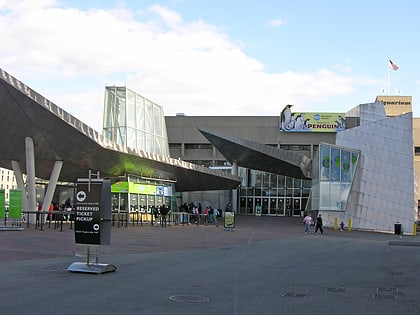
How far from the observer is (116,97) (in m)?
48.9

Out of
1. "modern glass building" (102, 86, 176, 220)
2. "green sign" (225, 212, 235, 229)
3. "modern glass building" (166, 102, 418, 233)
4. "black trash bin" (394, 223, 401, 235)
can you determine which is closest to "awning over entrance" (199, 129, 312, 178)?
"modern glass building" (166, 102, 418, 233)

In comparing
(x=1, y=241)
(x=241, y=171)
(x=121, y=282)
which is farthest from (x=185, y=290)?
(x=241, y=171)

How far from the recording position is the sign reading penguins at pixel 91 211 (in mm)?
11805

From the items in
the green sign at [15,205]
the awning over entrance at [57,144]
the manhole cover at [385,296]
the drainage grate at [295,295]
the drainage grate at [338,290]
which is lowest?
the drainage grate at [338,290]

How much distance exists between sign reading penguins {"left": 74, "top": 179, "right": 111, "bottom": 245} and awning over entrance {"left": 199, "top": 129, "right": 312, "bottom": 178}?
113 ft

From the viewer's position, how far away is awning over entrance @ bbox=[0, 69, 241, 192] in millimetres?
26328

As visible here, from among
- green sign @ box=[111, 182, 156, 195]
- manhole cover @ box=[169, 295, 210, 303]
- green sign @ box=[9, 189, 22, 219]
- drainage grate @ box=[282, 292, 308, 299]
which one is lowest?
drainage grate @ box=[282, 292, 308, 299]

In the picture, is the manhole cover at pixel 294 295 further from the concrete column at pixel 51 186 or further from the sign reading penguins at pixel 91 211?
the concrete column at pixel 51 186

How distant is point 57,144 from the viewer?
30656 mm

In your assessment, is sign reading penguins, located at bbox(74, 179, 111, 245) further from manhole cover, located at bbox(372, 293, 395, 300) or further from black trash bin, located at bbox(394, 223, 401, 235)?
black trash bin, located at bbox(394, 223, 401, 235)

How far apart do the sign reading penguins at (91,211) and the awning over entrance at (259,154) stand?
113 feet

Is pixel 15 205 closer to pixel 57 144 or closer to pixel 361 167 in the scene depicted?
pixel 57 144

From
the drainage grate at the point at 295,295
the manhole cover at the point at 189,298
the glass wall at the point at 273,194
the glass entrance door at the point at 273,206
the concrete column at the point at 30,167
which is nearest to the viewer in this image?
the manhole cover at the point at 189,298

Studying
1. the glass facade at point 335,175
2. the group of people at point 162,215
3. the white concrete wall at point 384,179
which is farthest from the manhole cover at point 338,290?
the glass facade at point 335,175
